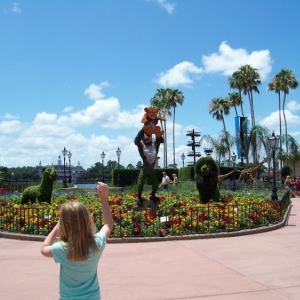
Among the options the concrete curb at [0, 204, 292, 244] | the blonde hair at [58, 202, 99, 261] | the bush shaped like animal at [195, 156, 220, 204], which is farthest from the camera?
the bush shaped like animal at [195, 156, 220, 204]

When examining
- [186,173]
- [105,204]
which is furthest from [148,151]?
[186,173]

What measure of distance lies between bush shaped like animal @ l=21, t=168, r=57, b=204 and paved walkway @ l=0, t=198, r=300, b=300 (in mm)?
4783

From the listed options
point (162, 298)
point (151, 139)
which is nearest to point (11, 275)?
point (162, 298)

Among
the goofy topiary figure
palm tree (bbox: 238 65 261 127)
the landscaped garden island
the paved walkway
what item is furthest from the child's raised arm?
palm tree (bbox: 238 65 261 127)

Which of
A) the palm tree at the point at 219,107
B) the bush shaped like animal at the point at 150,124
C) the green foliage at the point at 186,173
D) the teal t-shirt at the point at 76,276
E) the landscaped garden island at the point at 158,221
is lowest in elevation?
the landscaped garden island at the point at 158,221

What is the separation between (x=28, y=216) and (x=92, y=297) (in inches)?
313

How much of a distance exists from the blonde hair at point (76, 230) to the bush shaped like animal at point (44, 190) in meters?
Answer: 11.3

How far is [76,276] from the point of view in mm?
2672

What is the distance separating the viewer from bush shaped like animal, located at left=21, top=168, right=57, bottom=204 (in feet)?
45.0

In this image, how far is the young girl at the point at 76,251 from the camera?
2604 millimetres

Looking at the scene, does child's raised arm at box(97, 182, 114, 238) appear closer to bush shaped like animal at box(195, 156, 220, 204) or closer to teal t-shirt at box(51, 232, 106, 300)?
teal t-shirt at box(51, 232, 106, 300)

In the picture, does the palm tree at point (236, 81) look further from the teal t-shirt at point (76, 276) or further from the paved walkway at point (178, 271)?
the teal t-shirt at point (76, 276)

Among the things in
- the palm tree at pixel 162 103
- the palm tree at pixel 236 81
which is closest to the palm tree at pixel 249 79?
the palm tree at pixel 236 81

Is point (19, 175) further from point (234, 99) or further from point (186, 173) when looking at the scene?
point (186, 173)
